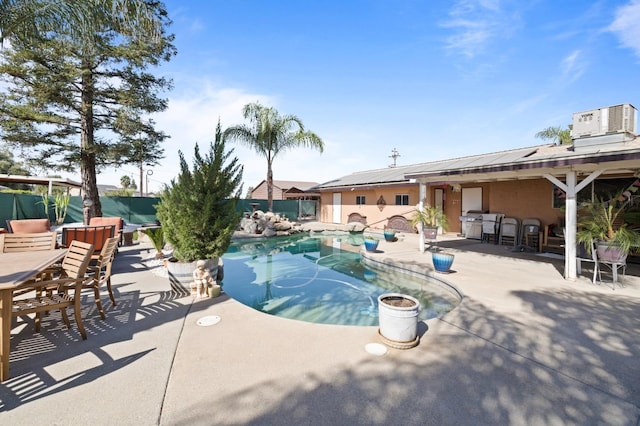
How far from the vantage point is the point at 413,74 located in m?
9.96

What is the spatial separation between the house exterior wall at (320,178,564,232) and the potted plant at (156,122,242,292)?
9.48 m

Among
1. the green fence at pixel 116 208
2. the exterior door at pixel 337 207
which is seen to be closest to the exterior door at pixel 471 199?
the exterior door at pixel 337 207

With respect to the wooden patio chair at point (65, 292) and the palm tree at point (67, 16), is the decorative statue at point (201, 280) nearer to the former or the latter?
the wooden patio chair at point (65, 292)

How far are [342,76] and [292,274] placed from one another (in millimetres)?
7751

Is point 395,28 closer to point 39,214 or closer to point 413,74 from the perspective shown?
point 413,74

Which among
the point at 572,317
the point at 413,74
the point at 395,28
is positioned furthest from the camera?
the point at 413,74

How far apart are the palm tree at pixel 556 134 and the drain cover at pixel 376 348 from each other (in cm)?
2215

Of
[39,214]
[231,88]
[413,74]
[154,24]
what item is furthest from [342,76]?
[39,214]

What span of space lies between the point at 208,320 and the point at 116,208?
1629 centimetres

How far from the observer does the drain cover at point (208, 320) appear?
3.51 metres

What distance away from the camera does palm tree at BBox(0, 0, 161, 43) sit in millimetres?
5371

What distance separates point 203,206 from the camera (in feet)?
16.6

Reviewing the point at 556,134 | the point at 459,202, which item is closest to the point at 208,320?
the point at 459,202

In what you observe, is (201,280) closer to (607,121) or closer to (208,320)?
(208,320)
